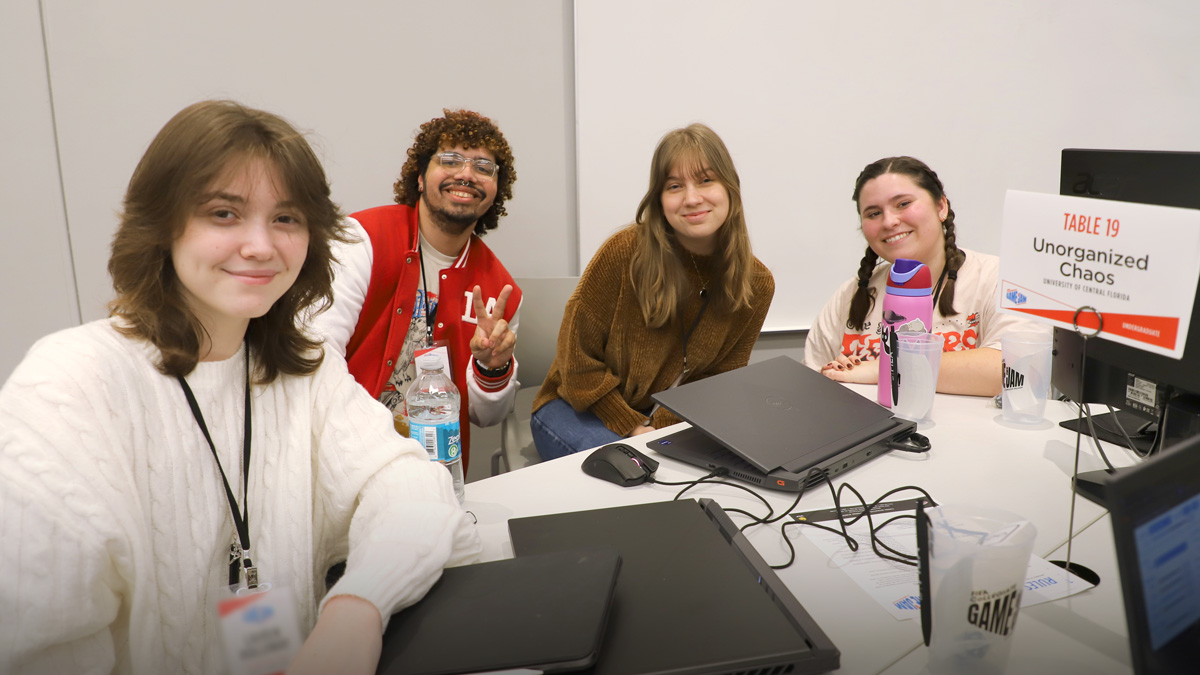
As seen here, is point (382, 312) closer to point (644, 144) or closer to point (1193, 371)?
point (644, 144)

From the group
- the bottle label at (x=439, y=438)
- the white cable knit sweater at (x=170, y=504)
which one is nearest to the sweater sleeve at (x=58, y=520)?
the white cable knit sweater at (x=170, y=504)

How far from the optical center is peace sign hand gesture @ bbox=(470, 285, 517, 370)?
76.7 inches

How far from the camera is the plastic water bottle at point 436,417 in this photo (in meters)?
1.11

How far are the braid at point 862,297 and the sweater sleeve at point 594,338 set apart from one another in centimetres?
67

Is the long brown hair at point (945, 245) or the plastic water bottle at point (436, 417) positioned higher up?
the long brown hair at point (945, 245)

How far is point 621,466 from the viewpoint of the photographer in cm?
125

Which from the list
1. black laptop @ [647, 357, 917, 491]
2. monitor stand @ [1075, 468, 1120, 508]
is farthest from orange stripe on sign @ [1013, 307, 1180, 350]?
black laptop @ [647, 357, 917, 491]

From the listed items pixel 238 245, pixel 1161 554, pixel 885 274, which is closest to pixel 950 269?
pixel 885 274

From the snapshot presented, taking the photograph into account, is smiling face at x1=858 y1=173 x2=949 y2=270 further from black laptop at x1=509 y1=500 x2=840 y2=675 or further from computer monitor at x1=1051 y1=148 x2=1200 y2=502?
black laptop at x1=509 y1=500 x2=840 y2=675

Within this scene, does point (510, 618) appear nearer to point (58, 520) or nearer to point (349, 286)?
point (58, 520)

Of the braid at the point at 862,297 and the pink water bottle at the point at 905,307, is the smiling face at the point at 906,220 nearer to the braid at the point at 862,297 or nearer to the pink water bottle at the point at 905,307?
the braid at the point at 862,297

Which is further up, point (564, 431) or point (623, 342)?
point (623, 342)

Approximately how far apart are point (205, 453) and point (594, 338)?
4.14 ft

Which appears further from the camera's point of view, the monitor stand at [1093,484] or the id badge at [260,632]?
the monitor stand at [1093,484]
